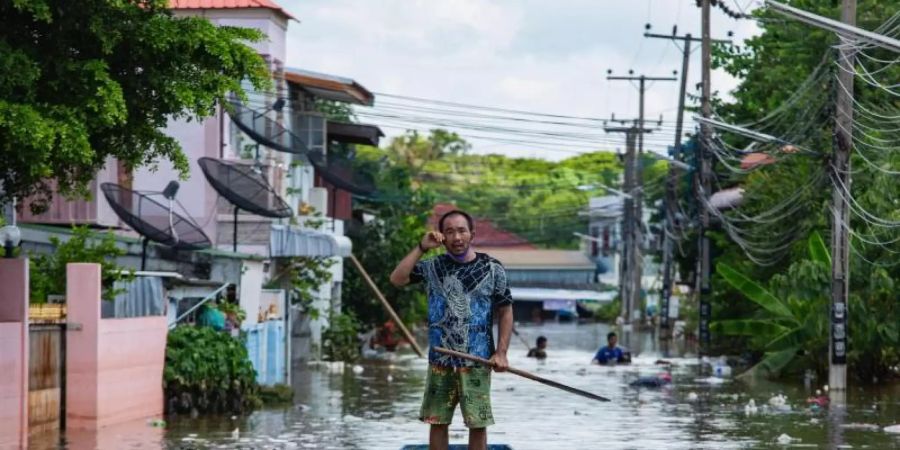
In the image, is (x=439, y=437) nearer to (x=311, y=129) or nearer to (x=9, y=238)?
(x=9, y=238)

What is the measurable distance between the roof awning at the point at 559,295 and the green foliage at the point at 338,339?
62.0 meters

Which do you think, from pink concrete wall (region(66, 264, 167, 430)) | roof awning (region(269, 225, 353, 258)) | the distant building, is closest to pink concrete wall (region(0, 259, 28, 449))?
pink concrete wall (region(66, 264, 167, 430))

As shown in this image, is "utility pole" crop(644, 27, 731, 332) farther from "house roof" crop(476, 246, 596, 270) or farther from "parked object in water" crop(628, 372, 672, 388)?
"house roof" crop(476, 246, 596, 270)

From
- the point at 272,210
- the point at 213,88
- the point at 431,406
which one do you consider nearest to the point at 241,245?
the point at 272,210

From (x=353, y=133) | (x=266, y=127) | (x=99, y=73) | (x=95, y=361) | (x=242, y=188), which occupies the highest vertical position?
(x=353, y=133)

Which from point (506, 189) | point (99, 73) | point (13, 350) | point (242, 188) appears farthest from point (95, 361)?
point (506, 189)

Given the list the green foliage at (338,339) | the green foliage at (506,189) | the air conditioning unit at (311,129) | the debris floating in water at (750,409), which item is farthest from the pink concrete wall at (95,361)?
the green foliage at (506,189)

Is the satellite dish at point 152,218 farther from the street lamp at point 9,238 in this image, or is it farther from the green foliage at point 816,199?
the green foliage at point 816,199

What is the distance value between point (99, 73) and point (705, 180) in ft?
114

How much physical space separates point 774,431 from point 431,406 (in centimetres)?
1203

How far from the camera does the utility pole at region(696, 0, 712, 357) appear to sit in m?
49.3

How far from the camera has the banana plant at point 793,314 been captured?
3503cm

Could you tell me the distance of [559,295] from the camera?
109 metres

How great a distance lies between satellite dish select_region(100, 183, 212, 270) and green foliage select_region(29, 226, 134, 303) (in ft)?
7.00
